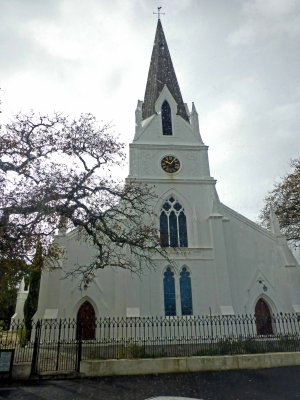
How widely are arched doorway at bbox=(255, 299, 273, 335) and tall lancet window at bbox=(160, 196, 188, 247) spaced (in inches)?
236

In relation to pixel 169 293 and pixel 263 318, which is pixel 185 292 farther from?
pixel 263 318

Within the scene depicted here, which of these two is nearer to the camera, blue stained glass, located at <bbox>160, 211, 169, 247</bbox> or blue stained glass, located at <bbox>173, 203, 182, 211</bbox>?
blue stained glass, located at <bbox>160, 211, 169, 247</bbox>

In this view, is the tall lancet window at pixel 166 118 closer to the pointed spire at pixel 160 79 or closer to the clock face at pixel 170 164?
the pointed spire at pixel 160 79

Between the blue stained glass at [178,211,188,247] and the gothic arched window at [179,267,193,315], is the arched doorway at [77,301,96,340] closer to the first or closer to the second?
the gothic arched window at [179,267,193,315]

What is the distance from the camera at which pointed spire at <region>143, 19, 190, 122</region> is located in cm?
2744

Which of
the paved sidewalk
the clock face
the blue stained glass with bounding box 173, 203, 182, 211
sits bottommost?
the paved sidewalk

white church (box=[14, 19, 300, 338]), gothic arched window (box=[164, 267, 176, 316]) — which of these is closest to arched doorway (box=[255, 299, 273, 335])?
white church (box=[14, 19, 300, 338])

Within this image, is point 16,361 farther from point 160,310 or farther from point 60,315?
point 160,310

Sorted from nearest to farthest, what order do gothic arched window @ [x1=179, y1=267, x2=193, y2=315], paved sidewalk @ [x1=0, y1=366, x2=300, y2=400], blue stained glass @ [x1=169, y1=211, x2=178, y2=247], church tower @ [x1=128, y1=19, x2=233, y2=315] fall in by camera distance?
paved sidewalk @ [x1=0, y1=366, x2=300, y2=400], gothic arched window @ [x1=179, y1=267, x2=193, y2=315], church tower @ [x1=128, y1=19, x2=233, y2=315], blue stained glass @ [x1=169, y1=211, x2=178, y2=247]

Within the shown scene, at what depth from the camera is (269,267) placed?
811 inches

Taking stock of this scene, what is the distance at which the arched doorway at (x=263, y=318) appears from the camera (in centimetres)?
1881

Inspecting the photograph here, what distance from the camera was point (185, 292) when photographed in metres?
19.3

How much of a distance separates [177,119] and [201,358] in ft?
61.1

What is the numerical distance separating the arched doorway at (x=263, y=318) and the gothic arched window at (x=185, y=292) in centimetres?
414
